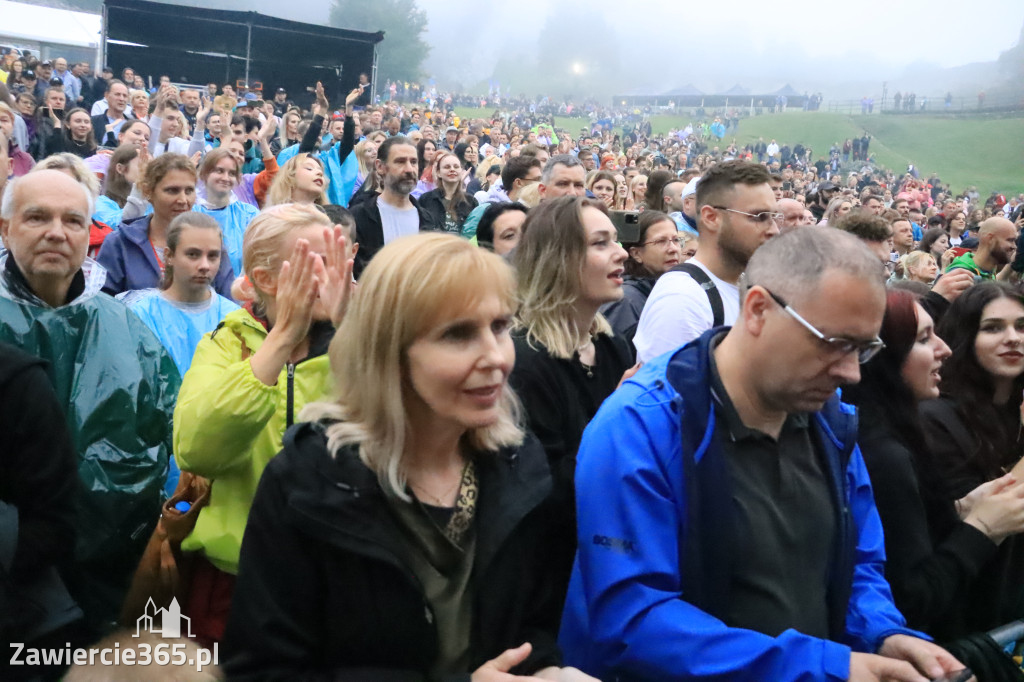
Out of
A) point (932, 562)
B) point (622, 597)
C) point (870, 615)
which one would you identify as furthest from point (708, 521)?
point (932, 562)

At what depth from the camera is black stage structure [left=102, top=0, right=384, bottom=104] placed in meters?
22.3

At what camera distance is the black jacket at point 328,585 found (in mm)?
1773

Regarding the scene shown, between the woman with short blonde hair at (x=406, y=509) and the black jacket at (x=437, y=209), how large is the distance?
5502 millimetres

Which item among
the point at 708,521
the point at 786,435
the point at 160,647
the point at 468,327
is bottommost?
the point at 160,647

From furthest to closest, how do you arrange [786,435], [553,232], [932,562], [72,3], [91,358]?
[72,3] → [553,232] → [91,358] → [932,562] → [786,435]

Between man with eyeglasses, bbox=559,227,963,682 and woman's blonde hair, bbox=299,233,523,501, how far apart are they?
1.68 feet

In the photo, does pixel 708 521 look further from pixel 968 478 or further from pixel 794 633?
pixel 968 478

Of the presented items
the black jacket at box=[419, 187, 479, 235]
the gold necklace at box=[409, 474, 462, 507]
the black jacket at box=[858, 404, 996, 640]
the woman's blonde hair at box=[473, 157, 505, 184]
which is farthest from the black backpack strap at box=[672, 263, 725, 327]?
the woman's blonde hair at box=[473, 157, 505, 184]

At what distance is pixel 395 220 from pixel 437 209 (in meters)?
1.10

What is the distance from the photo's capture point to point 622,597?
2.04 meters

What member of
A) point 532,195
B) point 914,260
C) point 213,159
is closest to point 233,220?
point 213,159

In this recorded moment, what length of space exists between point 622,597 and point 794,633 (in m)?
0.38

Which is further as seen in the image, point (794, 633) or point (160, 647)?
point (794, 633)

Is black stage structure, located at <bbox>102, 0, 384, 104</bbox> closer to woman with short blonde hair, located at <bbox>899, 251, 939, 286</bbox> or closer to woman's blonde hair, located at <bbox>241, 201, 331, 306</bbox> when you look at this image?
woman with short blonde hair, located at <bbox>899, 251, 939, 286</bbox>
